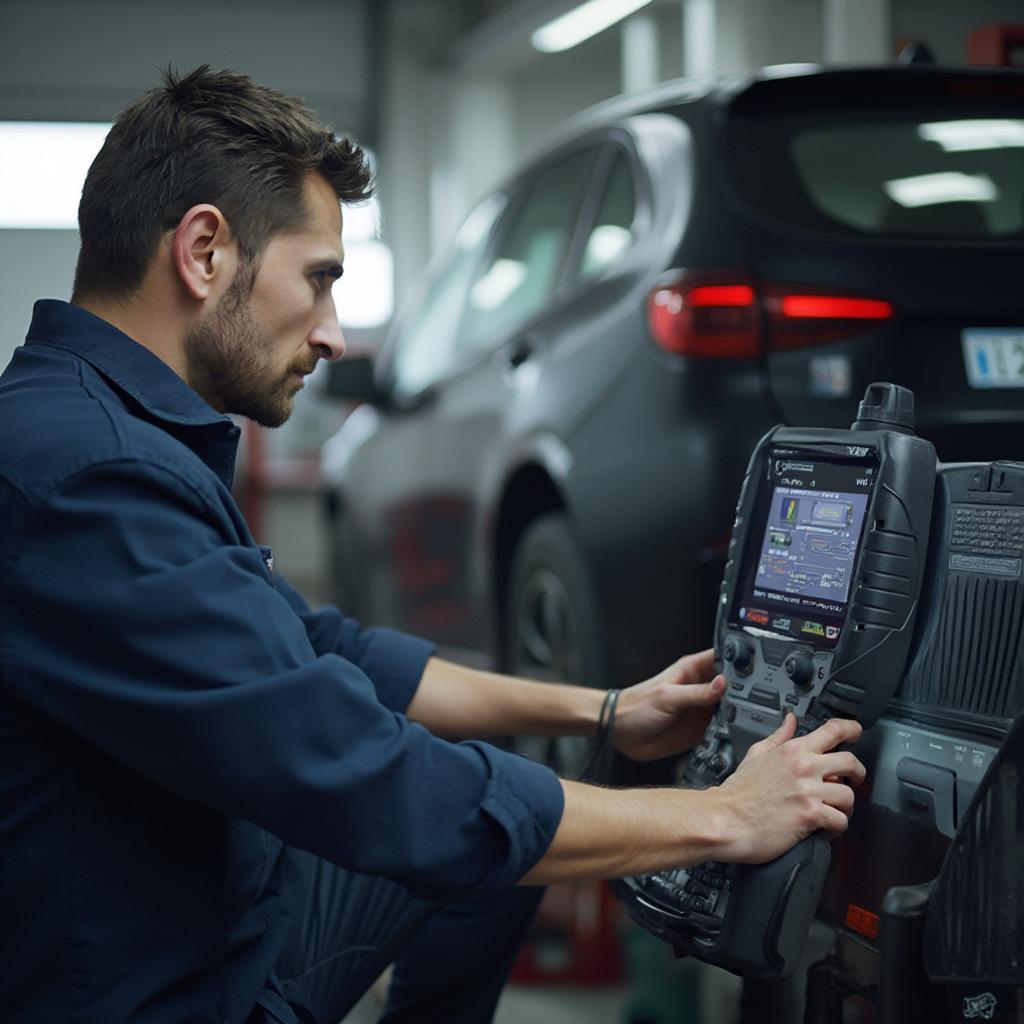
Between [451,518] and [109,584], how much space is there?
2156 millimetres

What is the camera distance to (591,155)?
9.39 ft

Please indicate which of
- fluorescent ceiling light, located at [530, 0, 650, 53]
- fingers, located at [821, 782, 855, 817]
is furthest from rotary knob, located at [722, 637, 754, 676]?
fluorescent ceiling light, located at [530, 0, 650, 53]

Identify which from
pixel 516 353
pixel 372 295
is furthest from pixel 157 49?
pixel 372 295

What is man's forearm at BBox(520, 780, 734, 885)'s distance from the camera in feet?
3.98

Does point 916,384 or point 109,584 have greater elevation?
point 916,384

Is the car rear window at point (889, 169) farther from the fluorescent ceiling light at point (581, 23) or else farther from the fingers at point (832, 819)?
the fluorescent ceiling light at point (581, 23)

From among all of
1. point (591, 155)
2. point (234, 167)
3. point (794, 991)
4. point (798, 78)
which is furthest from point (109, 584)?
point (591, 155)

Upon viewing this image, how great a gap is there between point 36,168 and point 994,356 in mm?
1643

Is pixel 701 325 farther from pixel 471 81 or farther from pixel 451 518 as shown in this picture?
pixel 471 81

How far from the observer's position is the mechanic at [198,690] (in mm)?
1107

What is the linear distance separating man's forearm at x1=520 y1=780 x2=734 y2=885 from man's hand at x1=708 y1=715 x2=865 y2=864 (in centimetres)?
1

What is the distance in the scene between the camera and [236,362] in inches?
54.7

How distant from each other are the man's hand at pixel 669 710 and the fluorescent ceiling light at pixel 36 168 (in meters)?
1.19

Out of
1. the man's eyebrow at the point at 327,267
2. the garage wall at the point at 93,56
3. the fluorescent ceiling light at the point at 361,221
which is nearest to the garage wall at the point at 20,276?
the garage wall at the point at 93,56
